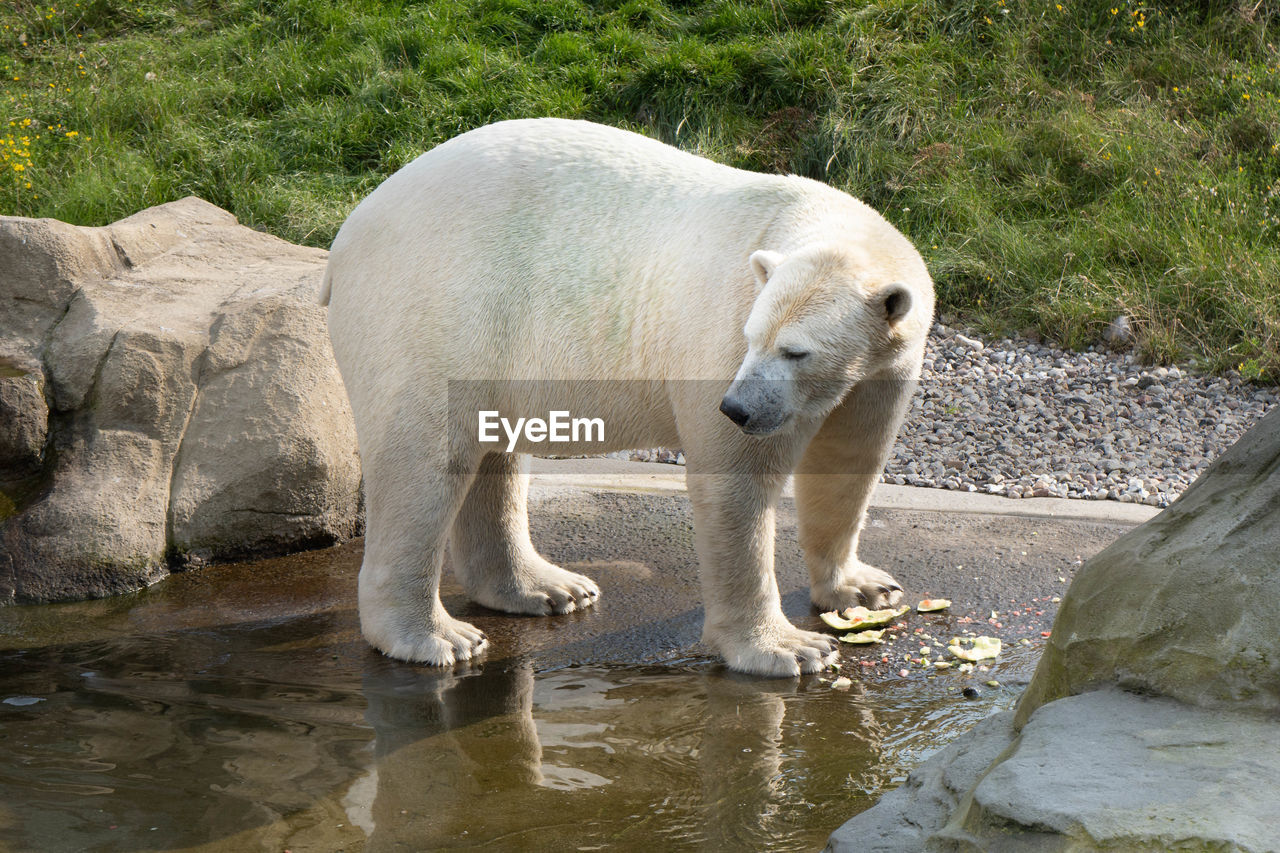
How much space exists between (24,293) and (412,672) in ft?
8.09

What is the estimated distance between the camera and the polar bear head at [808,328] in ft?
10.9

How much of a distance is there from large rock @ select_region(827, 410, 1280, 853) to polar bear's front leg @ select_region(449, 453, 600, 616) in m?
2.09

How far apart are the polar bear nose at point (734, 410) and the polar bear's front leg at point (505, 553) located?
1372 millimetres

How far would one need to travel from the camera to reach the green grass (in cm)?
788

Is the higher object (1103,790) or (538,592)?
(1103,790)

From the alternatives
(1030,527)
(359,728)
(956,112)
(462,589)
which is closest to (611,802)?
(359,728)

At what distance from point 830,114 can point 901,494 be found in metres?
4.03

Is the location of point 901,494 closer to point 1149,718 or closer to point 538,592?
point 538,592

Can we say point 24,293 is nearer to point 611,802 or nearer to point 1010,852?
point 611,802

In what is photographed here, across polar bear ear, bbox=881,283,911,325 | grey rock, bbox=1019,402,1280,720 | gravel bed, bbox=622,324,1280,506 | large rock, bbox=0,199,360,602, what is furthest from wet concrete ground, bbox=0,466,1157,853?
polar bear ear, bbox=881,283,911,325

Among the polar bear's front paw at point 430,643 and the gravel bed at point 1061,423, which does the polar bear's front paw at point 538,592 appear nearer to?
the polar bear's front paw at point 430,643

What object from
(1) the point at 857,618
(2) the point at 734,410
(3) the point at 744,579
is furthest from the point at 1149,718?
(1) the point at 857,618

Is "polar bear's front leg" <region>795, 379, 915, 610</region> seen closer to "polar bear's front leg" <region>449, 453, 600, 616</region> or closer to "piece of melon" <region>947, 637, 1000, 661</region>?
"piece of melon" <region>947, 637, 1000, 661</region>

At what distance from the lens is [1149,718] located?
7.75 feet
